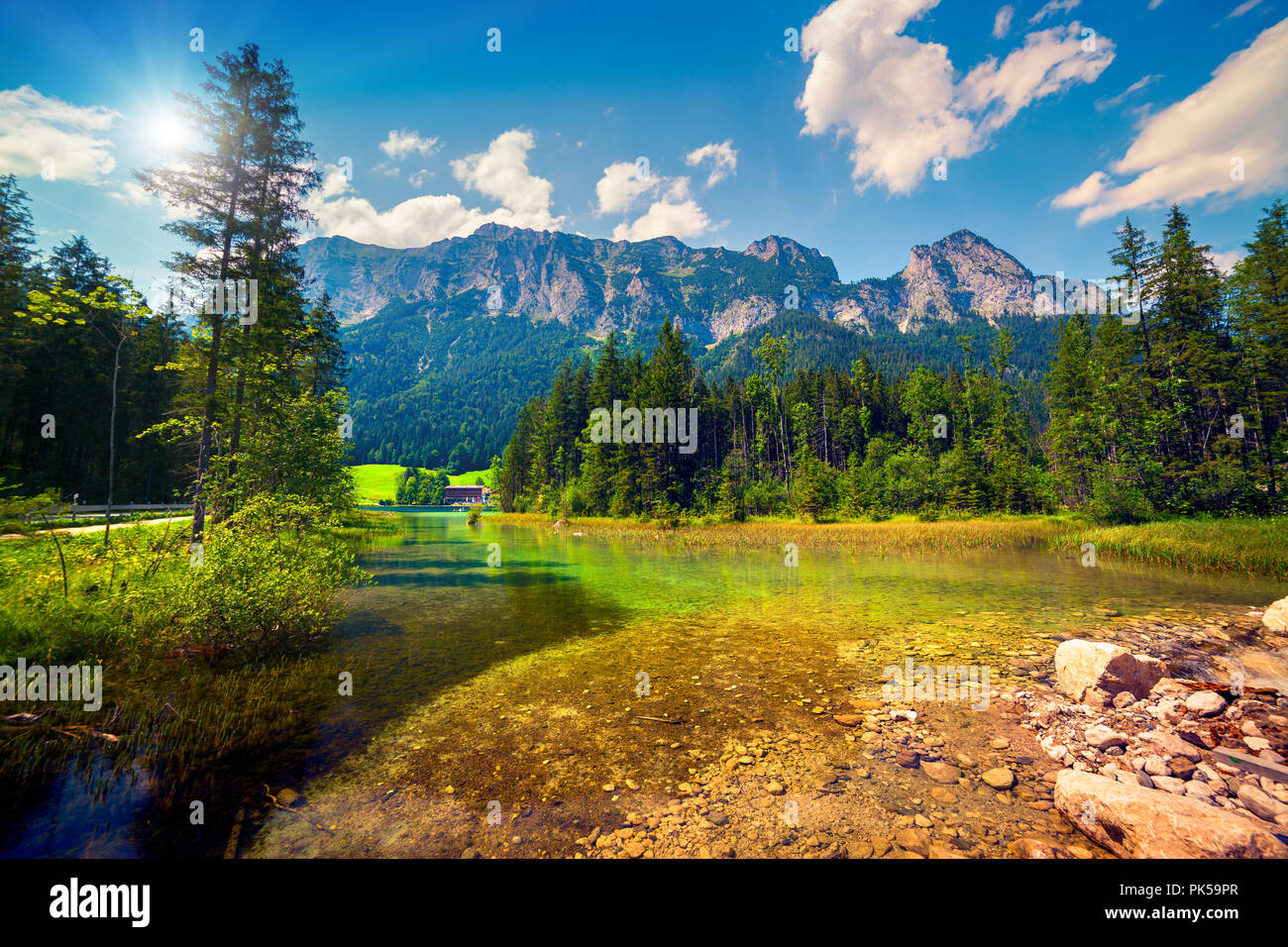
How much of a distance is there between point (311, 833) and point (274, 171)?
23568 millimetres

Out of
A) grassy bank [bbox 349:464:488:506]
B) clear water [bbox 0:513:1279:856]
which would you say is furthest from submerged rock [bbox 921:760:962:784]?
grassy bank [bbox 349:464:488:506]

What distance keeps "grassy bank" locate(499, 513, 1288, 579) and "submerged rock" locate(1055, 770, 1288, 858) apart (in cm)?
2325

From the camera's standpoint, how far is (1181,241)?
30.9m

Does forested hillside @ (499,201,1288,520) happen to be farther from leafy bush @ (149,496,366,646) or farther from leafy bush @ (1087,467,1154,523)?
leafy bush @ (149,496,366,646)

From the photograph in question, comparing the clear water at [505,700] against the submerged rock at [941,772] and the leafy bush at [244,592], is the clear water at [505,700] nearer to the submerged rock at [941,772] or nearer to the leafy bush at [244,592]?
the leafy bush at [244,592]

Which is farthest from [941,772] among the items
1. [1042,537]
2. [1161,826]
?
[1042,537]

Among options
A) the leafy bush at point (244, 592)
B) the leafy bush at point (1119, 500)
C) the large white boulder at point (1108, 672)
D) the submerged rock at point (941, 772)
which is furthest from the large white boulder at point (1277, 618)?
the leafy bush at point (1119, 500)

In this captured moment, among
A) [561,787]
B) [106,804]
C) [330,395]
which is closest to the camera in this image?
[106,804]

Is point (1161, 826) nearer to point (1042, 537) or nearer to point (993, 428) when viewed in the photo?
point (1042, 537)

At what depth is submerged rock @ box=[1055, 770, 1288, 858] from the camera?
3.28 meters

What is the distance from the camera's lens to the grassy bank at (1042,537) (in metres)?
18.1

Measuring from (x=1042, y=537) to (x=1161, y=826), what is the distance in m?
37.6
